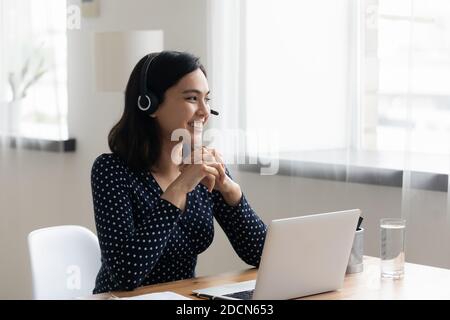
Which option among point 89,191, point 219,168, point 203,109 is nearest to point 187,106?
point 203,109

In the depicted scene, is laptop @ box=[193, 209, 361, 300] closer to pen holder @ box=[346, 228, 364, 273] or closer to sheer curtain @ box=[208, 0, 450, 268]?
pen holder @ box=[346, 228, 364, 273]

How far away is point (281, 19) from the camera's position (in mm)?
3240

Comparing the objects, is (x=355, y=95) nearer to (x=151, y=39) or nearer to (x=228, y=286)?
(x=151, y=39)

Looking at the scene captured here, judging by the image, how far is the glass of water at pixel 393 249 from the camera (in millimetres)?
2143

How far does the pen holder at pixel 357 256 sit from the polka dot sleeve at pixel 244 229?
0.87ft

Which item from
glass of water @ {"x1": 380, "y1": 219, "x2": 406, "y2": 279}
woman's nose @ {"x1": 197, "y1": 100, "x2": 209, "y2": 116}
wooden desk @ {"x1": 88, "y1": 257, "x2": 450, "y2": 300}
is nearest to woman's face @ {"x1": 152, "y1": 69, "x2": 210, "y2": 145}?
woman's nose @ {"x1": 197, "y1": 100, "x2": 209, "y2": 116}

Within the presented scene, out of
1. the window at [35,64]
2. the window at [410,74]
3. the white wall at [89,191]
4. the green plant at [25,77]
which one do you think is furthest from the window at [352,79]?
the green plant at [25,77]

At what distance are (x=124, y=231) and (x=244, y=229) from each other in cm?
39

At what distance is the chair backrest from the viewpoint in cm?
235

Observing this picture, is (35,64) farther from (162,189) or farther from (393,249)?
(393,249)

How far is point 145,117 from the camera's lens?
2.30m

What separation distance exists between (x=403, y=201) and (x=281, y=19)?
0.85m

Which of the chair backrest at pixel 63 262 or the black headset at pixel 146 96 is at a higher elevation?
the black headset at pixel 146 96

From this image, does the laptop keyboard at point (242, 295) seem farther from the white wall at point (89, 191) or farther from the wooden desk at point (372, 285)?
the white wall at point (89, 191)
